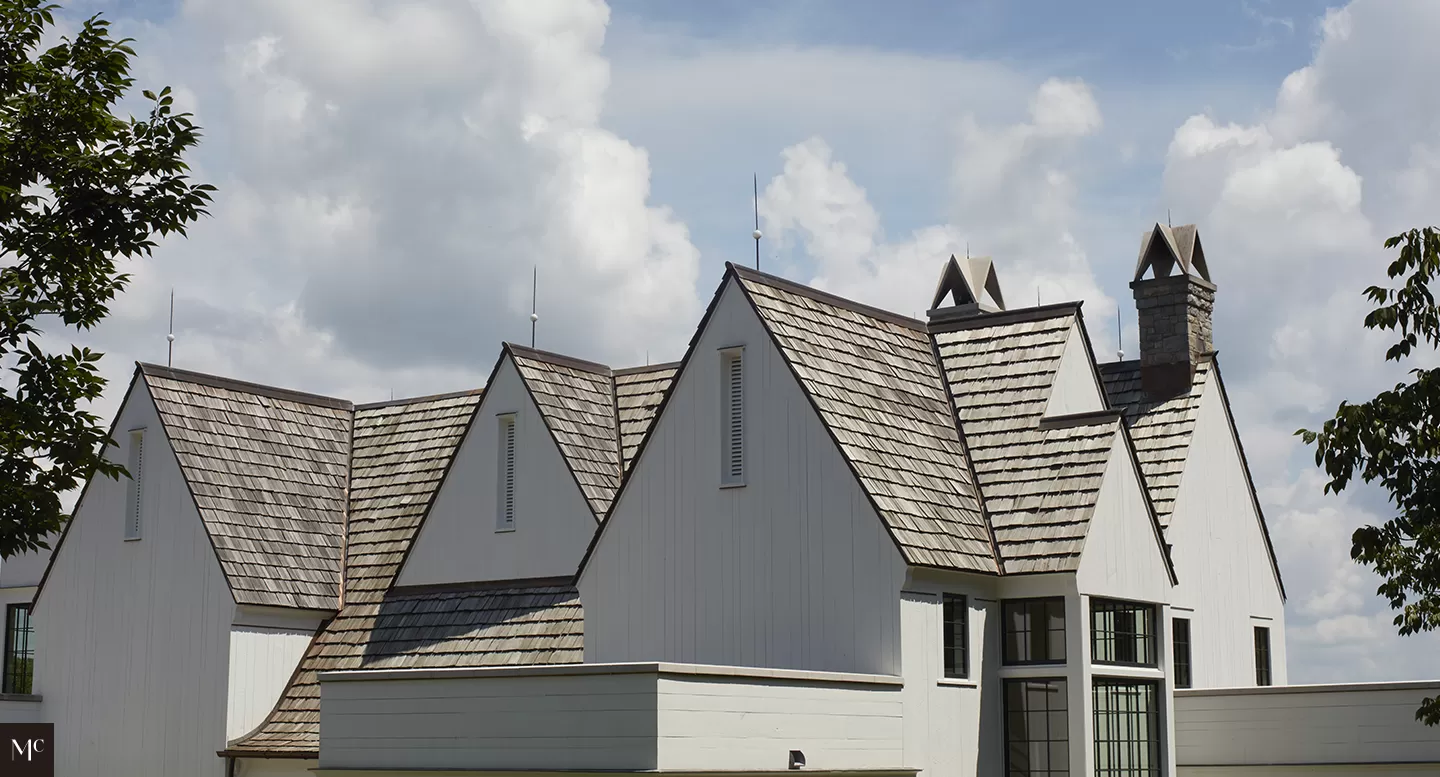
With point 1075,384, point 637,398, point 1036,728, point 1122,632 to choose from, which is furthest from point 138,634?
point 1122,632

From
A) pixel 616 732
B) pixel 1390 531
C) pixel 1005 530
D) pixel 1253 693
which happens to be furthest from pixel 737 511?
pixel 1390 531

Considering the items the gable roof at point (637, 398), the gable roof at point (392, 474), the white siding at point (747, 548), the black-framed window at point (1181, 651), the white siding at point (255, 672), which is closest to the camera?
the white siding at point (747, 548)

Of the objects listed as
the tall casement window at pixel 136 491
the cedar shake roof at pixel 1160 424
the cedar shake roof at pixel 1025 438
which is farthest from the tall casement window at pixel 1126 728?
the tall casement window at pixel 136 491

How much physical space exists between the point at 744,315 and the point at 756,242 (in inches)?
110

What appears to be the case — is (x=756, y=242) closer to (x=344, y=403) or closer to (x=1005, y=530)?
(x=1005, y=530)

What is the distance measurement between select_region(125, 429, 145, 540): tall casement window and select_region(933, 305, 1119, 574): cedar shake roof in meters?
14.1

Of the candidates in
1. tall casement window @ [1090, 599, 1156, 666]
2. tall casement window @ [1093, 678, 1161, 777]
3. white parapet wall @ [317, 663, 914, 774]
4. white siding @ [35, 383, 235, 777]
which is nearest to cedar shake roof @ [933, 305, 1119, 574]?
tall casement window @ [1090, 599, 1156, 666]

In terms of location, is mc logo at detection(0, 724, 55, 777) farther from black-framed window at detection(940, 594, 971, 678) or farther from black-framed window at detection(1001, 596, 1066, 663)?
black-framed window at detection(1001, 596, 1066, 663)

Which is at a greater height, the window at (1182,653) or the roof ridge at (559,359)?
the roof ridge at (559,359)

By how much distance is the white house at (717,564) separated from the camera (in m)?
22.2

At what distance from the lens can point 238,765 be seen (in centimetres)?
2909

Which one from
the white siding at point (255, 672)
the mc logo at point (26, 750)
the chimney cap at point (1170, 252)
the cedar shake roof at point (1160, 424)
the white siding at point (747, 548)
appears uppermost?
the chimney cap at point (1170, 252)

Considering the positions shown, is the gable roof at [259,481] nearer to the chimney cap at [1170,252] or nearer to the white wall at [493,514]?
the white wall at [493,514]

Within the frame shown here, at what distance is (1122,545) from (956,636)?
2826 mm
